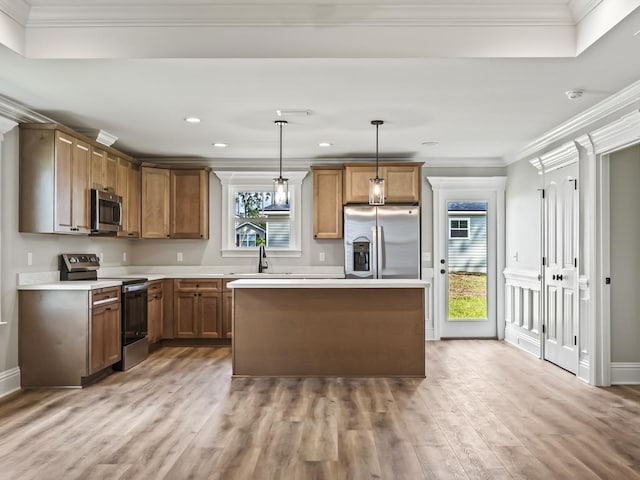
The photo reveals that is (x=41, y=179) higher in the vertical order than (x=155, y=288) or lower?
higher

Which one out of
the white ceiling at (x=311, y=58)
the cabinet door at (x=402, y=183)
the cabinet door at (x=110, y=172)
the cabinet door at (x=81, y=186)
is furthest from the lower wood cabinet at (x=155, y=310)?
the cabinet door at (x=402, y=183)

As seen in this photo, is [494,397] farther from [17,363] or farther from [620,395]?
[17,363]

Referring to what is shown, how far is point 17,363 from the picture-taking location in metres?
4.62

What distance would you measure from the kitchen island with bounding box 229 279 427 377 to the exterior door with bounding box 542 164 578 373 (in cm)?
151

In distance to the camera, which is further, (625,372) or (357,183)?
(357,183)

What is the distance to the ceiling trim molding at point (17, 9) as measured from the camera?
3184mm

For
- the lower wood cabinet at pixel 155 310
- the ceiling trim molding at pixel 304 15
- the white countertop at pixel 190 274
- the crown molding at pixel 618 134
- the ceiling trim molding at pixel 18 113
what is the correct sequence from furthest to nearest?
the lower wood cabinet at pixel 155 310 → the white countertop at pixel 190 274 → the ceiling trim molding at pixel 18 113 → the crown molding at pixel 618 134 → the ceiling trim molding at pixel 304 15

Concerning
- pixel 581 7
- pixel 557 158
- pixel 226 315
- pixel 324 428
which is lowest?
pixel 324 428

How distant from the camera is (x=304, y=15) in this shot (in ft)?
10.9

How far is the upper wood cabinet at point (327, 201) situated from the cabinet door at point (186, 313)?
1.80m

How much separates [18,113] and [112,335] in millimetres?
2152

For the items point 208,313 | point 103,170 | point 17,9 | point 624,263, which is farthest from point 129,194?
point 624,263

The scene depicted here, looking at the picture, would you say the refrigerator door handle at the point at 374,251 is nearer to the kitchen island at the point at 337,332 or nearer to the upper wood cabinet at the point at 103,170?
the kitchen island at the point at 337,332

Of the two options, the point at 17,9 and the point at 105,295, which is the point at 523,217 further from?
the point at 17,9
